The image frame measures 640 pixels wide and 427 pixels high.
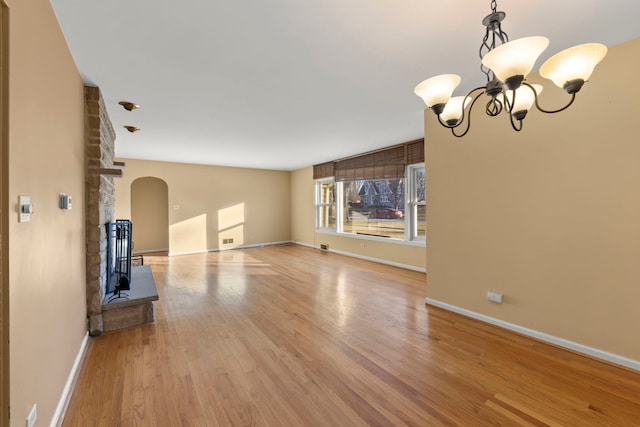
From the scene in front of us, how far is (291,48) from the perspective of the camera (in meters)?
1.96

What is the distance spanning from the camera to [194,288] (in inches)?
159

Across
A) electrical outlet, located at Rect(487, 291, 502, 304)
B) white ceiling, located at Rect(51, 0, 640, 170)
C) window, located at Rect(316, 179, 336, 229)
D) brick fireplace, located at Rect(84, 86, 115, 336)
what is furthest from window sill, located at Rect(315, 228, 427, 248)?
brick fireplace, located at Rect(84, 86, 115, 336)

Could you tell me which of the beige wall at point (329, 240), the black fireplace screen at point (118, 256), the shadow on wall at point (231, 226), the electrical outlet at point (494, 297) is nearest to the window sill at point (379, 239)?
the beige wall at point (329, 240)

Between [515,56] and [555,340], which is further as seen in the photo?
[555,340]

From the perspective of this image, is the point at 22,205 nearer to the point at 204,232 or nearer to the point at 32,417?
the point at 32,417

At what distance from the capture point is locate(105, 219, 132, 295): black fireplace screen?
9.92 feet

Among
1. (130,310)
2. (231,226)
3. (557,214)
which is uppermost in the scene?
(557,214)

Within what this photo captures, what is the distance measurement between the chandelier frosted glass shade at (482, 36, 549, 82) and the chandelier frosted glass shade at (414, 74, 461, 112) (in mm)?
249

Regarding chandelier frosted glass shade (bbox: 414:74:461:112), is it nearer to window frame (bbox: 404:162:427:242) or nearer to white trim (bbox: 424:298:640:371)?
white trim (bbox: 424:298:640:371)

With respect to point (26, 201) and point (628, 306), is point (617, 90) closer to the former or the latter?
point (628, 306)

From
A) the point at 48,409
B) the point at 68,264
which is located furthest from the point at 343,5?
the point at 48,409

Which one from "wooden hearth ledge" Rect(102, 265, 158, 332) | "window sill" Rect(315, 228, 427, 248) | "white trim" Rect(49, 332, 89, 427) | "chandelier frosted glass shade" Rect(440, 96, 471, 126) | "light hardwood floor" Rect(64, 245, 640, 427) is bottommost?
"light hardwood floor" Rect(64, 245, 640, 427)

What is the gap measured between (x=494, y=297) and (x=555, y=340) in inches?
21.1

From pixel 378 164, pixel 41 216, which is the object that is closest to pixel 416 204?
pixel 378 164
